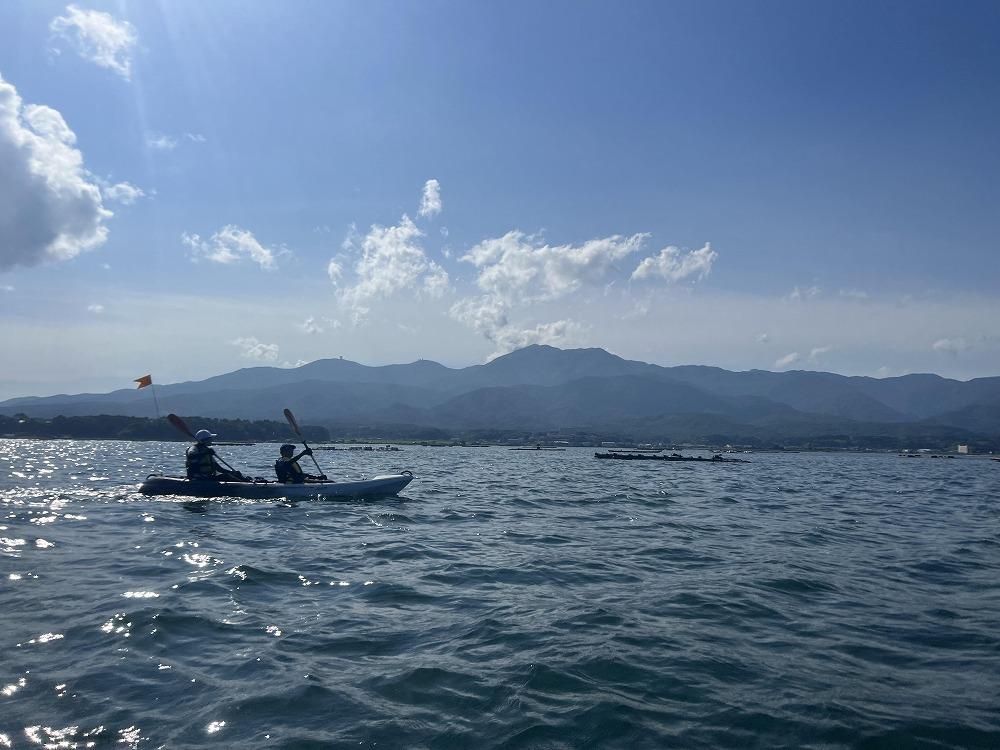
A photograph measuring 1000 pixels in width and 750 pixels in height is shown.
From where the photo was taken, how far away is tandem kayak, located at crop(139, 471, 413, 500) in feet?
100

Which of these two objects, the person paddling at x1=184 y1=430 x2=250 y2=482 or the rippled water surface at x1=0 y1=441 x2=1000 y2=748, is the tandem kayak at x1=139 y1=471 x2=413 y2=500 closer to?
the person paddling at x1=184 y1=430 x2=250 y2=482

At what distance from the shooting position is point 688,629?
1145cm

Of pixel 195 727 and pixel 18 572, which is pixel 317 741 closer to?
pixel 195 727

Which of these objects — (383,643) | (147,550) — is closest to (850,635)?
(383,643)

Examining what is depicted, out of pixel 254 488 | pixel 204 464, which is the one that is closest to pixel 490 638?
pixel 254 488

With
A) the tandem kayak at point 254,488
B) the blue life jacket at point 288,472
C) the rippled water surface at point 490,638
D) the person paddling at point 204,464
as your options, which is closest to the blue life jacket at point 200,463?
the person paddling at point 204,464

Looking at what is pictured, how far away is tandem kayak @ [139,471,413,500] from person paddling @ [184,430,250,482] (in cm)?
52

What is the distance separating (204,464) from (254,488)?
3.04 meters

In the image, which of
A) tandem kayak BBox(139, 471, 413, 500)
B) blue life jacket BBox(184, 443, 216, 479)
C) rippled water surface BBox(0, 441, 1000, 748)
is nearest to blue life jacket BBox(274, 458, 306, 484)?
tandem kayak BBox(139, 471, 413, 500)

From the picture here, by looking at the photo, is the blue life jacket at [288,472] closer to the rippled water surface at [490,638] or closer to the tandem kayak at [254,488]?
the tandem kayak at [254,488]

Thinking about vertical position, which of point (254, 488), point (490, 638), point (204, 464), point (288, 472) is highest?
point (204, 464)

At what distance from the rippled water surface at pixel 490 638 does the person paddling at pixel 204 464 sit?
8076 mm

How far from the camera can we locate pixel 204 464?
102 ft

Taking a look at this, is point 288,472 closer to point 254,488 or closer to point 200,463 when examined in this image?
point 254,488
